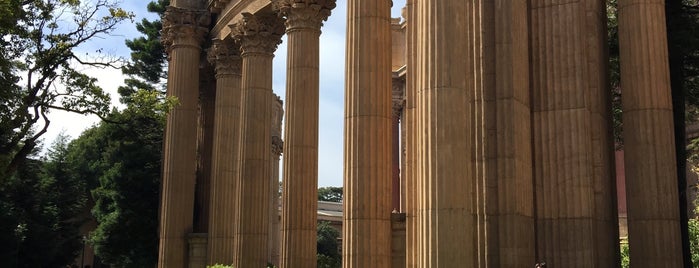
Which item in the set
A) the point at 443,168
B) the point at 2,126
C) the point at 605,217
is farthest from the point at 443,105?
the point at 2,126

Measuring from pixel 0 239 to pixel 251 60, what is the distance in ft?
102

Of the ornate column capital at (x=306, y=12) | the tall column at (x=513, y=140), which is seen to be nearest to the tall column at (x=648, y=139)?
the tall column at (x=513, y=140)

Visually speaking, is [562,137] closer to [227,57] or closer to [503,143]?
[503,143]

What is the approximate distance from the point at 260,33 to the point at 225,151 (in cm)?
893

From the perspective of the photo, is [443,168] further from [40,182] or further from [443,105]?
[40,182]

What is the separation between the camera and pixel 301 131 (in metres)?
40.2

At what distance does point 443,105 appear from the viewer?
25078mm

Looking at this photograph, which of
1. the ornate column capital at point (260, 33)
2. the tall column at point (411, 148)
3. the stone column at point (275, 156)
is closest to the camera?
the tall column at point (411, 148)

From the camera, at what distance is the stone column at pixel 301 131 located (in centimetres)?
3903

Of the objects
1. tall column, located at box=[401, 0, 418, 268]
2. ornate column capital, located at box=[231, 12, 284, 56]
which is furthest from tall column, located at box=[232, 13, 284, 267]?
tall column, located at box=[401, 0, 418, 268]

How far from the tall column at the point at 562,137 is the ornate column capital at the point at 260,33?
2367cm

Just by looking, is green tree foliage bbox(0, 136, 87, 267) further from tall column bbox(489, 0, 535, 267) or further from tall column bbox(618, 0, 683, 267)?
tall column bbox(618, 0, 683, 267)

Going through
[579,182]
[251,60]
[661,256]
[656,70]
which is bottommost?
[661,256]

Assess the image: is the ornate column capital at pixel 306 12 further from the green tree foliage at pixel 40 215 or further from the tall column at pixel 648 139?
the green tree foliage at pixel 40 215
